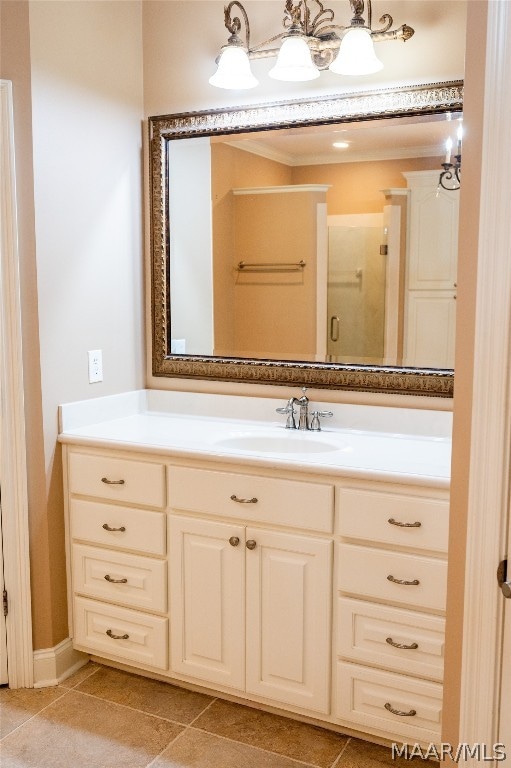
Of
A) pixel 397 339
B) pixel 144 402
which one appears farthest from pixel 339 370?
pixel 144 402

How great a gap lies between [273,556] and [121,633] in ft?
2.27

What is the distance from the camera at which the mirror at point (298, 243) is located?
2379 mm

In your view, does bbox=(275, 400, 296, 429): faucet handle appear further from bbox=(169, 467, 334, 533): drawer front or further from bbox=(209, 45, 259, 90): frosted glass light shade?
bbox=(209, 45, 259, 90): frosted glass light shade

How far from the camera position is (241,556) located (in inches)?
87.4

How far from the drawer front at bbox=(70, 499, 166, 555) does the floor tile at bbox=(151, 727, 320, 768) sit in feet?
1.88

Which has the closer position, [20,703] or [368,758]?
[368,758]

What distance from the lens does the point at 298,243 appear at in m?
2.57

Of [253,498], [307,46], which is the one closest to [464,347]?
[253,498]

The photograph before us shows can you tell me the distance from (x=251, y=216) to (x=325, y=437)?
2.80ft

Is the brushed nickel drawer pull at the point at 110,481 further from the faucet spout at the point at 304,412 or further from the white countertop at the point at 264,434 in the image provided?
the faucet spout at the point at 304,412

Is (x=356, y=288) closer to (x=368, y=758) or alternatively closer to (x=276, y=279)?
(x=276, y=279)

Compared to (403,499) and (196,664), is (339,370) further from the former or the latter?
(196,664)

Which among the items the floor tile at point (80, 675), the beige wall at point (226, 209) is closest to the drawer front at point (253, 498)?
the beige wall at point (226, 209)

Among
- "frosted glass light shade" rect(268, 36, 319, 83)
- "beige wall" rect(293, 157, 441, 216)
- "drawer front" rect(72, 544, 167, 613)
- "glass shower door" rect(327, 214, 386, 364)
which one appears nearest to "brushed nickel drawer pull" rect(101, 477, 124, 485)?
"drawer front" rect(72, 544, 167, 613)
